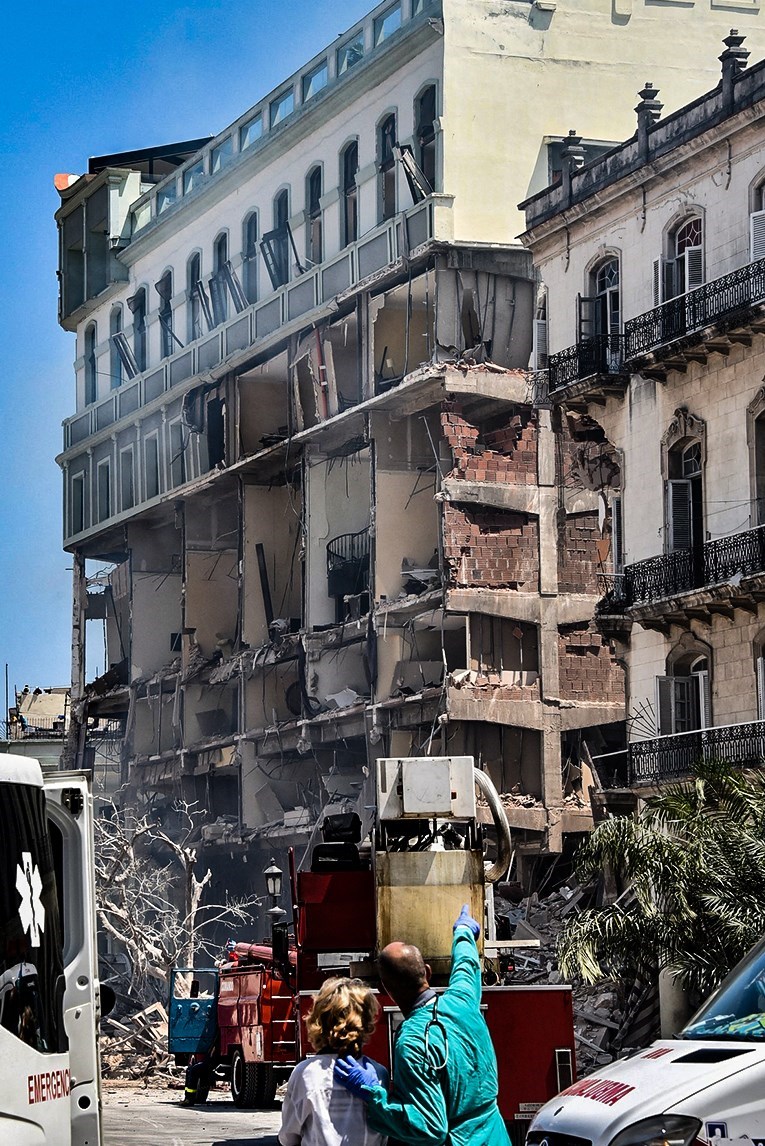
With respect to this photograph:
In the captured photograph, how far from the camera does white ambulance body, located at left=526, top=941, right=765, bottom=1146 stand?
7711mm

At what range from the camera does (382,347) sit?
48.9m

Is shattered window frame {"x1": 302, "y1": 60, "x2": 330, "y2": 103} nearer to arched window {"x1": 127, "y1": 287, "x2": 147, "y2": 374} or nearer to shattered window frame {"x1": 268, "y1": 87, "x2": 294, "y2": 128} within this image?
shattered window frame {"x1": 268, "y1": 87, "x2": 294, "y2": 128}

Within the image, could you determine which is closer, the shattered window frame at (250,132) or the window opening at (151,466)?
the shattered window frame at (250,132)

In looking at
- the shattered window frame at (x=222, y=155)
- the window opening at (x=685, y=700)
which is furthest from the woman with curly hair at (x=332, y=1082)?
the shattered window frame at (x=222, y=155)

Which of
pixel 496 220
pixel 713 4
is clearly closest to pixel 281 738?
pixel 496 220

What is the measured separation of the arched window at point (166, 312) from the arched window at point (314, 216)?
9679 millimetres

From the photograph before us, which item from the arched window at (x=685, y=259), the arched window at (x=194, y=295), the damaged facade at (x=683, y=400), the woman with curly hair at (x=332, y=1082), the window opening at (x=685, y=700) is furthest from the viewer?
the arched window at (x=194, y=295)

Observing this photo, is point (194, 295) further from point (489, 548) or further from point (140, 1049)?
point (140, 1049)

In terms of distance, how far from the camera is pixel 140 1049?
38.6 metres

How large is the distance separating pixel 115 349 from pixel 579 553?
979 inches

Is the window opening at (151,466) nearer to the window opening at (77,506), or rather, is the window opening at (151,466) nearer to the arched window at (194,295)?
the arched window at (194,295)

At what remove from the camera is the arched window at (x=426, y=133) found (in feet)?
154

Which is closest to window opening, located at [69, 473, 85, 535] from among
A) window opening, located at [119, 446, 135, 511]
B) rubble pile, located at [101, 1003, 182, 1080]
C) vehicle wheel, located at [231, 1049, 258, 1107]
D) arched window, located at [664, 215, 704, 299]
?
window opening, located at [119, 446, 135, 511]

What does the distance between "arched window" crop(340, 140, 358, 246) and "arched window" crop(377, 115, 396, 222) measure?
153 cm
